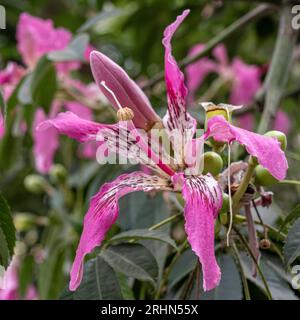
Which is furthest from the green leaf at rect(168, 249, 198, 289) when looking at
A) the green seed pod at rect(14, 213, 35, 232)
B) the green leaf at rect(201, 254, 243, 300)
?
the green seed pod at rect(14, 213, 35, 232)

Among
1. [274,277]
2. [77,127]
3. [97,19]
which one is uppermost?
[97,19]

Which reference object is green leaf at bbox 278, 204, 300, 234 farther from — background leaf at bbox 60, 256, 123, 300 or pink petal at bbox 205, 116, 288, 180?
background leaf at bbox 60, 256, 123, 300

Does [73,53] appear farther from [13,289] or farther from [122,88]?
[13,289]

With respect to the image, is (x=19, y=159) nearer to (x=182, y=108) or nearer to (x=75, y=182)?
(x=75, y=182)

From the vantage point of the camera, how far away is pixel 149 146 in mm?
756

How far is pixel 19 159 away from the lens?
69.0 inches

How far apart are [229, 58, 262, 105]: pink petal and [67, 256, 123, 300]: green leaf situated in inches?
39.7

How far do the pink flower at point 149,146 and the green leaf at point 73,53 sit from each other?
40 centimetres

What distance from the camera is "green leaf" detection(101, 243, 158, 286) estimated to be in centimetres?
75

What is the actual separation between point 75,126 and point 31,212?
1.22 m

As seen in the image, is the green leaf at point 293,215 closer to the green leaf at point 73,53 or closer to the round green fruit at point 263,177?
the round green fruit at point 263,177

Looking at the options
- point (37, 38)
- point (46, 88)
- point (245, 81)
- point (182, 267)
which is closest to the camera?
point (182, 267)

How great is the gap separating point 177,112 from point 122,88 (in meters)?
0.07

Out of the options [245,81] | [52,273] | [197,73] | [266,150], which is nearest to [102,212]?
[266,150]
